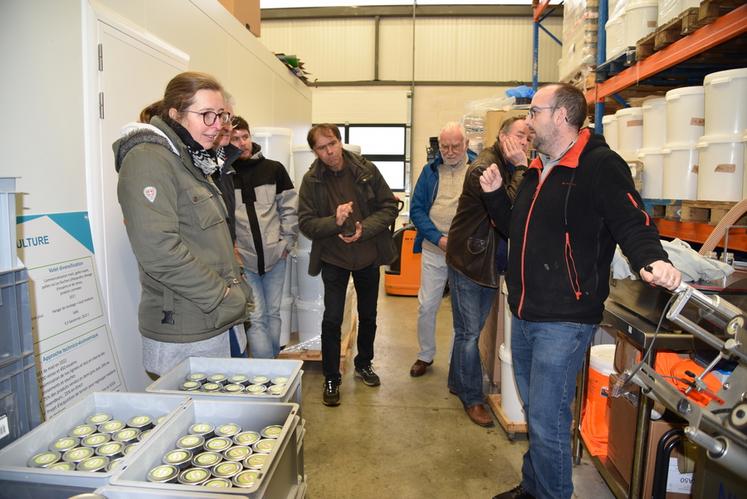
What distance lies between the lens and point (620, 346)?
2.18 m

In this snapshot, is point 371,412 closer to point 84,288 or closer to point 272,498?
point 84,288

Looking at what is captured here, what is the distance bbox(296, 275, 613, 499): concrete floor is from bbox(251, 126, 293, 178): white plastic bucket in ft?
5.46

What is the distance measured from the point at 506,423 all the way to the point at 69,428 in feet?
7.22

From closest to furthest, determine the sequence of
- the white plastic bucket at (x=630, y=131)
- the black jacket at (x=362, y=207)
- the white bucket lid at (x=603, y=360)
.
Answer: the white bucket lid at (x=603, y=360)
the black jacket at (x=362, y=207)
the white plastic bucket at (x=630, y=131)

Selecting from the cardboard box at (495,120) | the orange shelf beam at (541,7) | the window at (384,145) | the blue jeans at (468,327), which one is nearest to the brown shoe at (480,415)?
the blue jeans at (468,327)

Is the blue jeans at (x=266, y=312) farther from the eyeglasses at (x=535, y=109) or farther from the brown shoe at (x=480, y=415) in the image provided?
the eyeglasses at (x=535, y=109)

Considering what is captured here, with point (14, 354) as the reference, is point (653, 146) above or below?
above

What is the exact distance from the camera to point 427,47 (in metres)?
9.49

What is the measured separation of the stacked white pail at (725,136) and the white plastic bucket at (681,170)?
7.3 inches

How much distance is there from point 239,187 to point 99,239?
3.39 ft

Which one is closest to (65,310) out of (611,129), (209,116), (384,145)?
(209,116)

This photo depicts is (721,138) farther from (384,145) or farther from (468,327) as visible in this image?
(384,145)

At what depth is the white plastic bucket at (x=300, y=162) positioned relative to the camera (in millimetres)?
3865

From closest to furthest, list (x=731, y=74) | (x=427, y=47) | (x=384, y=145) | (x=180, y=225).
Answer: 1. (x=180, y=225)
2. (x=731, y=74)
3. (x=427, y=47)
4. (x=384, y=145)
